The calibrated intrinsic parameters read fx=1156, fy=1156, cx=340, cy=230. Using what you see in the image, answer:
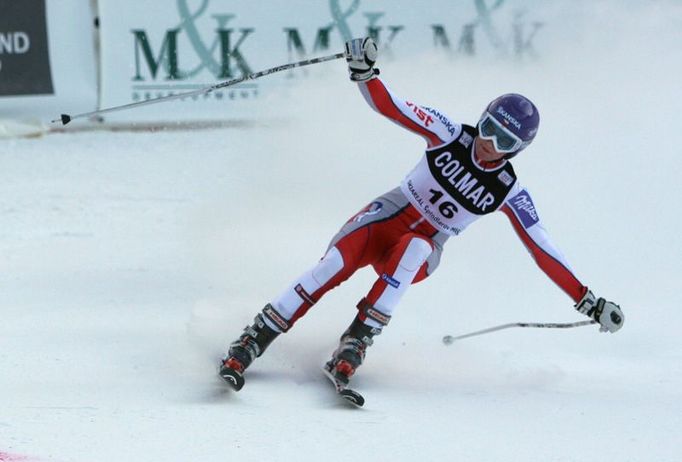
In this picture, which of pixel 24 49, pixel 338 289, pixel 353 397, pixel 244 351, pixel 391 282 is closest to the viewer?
pixel 353 397

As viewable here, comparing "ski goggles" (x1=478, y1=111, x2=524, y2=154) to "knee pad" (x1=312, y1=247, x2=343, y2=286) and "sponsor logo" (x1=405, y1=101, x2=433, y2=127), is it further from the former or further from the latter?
"knee pad" (x1=312, y1=247, x2=343, y2=286)

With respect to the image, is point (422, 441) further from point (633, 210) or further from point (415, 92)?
point (415, 92)

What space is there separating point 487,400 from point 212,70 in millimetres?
5717

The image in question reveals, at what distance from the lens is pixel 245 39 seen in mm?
9727

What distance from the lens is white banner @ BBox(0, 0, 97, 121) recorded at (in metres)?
9.31

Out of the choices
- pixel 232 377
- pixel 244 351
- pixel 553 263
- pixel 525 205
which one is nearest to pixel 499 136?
pixel 525 205

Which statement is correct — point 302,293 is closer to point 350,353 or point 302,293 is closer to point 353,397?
point 350,353

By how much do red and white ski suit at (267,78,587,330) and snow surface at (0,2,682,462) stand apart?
365 mm

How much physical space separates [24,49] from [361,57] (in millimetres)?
5435

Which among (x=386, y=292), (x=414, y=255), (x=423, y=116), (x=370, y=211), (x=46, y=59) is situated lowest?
(x=386, y=292)

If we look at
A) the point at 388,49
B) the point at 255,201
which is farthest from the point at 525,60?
Result: the point at 255,201

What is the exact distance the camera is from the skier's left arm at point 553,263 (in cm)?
466

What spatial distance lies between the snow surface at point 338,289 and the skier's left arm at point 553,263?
35cm

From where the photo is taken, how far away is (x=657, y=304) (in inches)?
249
